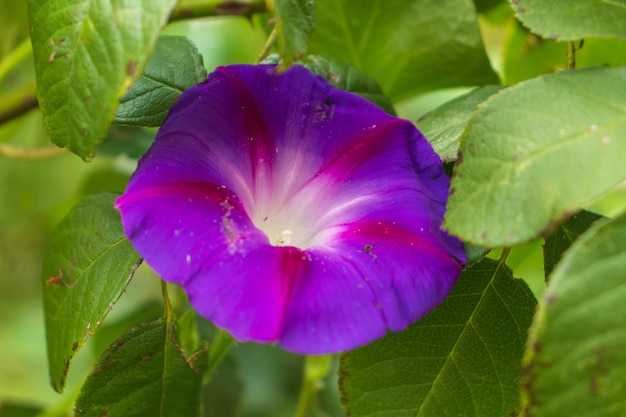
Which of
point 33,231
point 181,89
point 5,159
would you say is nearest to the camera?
point 181,89

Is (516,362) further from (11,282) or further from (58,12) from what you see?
(11,282)

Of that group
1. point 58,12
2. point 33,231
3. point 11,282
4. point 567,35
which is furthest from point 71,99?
point 11,282

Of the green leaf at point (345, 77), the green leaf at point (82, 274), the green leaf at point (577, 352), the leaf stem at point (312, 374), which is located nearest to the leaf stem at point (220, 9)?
the green leaf at point (345, 77)

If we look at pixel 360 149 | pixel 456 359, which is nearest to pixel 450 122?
pixel 360 149

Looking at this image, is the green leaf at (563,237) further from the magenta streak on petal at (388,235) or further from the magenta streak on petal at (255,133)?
the magenta streak on petal at (255,133)

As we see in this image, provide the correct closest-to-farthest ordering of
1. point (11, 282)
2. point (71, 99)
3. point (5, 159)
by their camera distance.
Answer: point (71, 99) < point (5, 159) < point (11, 282)

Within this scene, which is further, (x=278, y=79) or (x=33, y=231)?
(x=33, y=231)

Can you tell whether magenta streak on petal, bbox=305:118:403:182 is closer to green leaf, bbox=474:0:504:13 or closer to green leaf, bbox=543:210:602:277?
green leaf, bbox=543:210:602:277

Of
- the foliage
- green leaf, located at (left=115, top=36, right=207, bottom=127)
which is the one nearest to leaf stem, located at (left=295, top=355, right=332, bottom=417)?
the foliage
